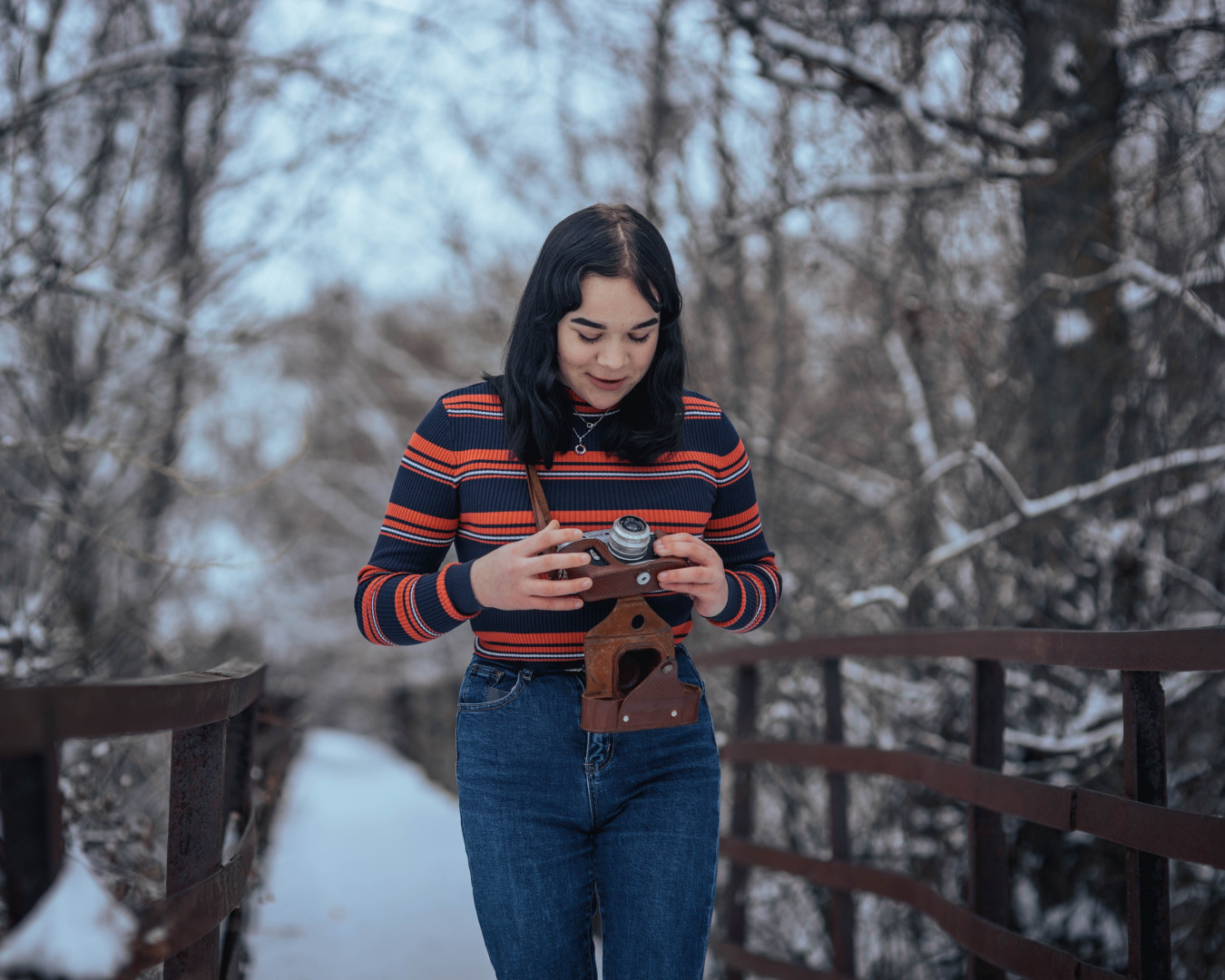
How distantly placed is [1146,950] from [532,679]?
44.3 inches

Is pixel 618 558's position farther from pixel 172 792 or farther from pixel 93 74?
pixel 93 74

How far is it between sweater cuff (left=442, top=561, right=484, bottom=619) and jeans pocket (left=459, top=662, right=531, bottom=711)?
0.14m

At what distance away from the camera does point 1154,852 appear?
176 cm

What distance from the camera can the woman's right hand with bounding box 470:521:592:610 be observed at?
1.57 meters

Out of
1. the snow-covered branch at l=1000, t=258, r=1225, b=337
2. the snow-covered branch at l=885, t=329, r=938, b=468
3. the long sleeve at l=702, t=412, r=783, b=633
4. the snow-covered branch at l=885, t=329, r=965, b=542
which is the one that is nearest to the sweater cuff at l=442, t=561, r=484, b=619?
the long sleeve at l=702, t=412, r=783, b=633

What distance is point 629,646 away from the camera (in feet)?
5.60

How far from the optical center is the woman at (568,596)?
1.70 metres

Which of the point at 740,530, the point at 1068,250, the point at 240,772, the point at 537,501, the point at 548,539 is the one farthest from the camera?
the point at 1068,250

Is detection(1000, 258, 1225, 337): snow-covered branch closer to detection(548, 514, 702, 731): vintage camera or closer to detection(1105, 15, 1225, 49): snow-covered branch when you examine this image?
detection(1105, 15, 1225, 49): snow-covered branch

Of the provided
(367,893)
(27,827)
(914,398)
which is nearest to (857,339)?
(914,398)

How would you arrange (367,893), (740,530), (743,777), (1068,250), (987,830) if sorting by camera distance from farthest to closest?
(367,893) → (1068,250) → (743,777) → (987,830) → (740,530)

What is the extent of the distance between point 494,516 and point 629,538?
0.92 ft

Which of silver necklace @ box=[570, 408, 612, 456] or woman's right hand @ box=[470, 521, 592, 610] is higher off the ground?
silver necklace @ box=[570, 408, 612, 456]

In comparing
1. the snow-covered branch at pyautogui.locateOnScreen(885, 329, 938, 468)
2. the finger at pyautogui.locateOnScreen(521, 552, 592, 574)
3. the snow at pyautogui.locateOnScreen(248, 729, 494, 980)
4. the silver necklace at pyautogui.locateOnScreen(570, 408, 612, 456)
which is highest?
the snow-covered branch at pyautogui.locateOnScreen(885, 329, 938, 468)
